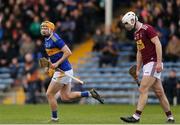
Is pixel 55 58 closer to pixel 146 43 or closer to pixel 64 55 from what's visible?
pixel 64 55

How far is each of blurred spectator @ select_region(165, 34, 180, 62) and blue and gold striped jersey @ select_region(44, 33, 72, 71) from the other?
10913mm

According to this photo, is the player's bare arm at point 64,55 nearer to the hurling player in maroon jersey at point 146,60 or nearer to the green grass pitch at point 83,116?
the green grass pitch at point 83,116

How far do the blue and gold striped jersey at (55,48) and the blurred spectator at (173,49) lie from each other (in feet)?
35.8

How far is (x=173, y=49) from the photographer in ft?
92.0

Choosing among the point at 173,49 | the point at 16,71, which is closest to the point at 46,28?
the point at 173,49

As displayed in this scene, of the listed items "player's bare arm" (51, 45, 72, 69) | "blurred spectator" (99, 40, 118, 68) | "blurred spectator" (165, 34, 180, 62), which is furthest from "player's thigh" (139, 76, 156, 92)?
"blurred spectator" (99, 40, 118, 68)

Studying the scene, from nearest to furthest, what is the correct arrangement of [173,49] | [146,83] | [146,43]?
1. [146,83]
2. [146,43]
3. [173,49]

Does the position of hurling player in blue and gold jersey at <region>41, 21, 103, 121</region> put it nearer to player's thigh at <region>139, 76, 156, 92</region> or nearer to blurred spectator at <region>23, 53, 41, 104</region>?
player's thigh at <region>139, 76, 156, 92</region>

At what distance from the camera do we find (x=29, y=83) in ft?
98.0

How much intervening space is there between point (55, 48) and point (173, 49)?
11.6 m

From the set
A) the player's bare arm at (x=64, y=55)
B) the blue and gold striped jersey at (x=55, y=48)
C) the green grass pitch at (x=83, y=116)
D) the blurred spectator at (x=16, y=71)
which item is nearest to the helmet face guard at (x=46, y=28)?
the blue and gold striped jersey at (x=55, y=48)

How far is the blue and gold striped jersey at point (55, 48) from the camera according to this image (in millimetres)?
16984

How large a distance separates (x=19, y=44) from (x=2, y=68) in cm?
124

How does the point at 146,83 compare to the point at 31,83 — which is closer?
the point at 146,83
